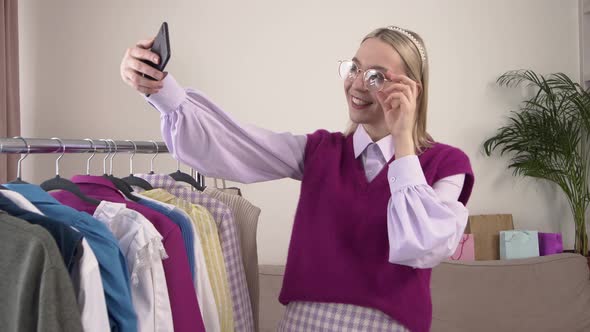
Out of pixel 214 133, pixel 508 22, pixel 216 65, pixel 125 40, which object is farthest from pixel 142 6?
pixel 214 133

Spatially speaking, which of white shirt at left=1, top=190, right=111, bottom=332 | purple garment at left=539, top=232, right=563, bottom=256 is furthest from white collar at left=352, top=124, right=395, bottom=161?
purple garment at left=539, top=232, right=563, bottom=256

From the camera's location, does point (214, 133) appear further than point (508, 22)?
No

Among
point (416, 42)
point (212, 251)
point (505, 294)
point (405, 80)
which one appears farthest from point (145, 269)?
point (505, 294)

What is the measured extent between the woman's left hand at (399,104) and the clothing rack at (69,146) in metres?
0.70

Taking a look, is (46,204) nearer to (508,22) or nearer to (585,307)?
(585,307)

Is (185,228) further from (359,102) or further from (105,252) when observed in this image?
(359,102)

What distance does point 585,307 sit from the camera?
151 inches

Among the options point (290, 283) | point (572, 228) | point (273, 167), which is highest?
point (273, 167)

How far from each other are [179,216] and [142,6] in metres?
2.56

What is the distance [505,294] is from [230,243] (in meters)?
2.50

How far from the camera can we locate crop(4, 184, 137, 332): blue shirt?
1.18m

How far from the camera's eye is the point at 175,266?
4.54 ft

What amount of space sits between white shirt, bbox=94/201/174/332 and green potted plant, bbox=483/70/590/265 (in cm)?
319

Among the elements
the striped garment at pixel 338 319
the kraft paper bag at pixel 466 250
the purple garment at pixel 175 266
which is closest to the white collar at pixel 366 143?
the striped garment at pixel 338 319
